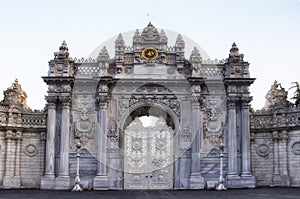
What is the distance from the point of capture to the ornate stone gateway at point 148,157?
115 ft

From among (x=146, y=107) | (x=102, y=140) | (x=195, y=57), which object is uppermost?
(x=195, y=57)

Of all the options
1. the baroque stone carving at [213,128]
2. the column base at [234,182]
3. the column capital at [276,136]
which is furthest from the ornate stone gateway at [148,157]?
the column capital at [276,136]

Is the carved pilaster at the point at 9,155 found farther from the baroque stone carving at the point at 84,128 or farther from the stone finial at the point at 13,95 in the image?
the baroque stone carving at the point at 84,128

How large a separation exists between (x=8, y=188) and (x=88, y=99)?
8130mm

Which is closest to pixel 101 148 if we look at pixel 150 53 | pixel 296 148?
pixel 150 53

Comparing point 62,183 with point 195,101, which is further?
point 195,101

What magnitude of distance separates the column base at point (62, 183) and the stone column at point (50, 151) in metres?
0.31

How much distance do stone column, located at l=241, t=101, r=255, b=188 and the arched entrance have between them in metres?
4.97

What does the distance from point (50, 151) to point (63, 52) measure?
7.08 m

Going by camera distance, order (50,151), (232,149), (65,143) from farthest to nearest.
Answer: (232,149), (65,143), (50,151)

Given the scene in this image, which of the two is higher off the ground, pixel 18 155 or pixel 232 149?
pixel 232 149

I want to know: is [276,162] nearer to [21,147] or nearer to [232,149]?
[232,149]

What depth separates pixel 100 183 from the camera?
33.4m

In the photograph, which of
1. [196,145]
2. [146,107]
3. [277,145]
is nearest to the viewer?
[196,145]
